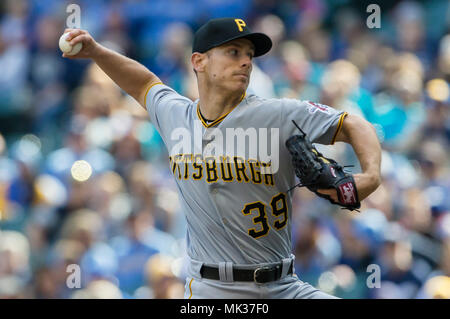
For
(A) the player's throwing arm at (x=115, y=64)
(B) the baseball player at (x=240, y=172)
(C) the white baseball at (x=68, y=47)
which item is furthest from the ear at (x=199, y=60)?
(C) the white baseball at (x=68, y=47)

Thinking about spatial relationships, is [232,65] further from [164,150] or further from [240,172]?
[164,150]

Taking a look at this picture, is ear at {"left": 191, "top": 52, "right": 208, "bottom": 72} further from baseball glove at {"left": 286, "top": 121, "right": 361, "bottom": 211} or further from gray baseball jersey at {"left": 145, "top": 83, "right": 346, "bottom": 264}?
baseball glove at {"left": 286, "top": 121, "right": 361, "bottom": 211}

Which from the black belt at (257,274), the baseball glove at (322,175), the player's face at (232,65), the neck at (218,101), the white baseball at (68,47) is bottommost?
the black belt at (257,274)

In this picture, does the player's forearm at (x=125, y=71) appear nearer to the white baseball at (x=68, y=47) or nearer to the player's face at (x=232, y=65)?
the white baseball at (x=68, y=47)

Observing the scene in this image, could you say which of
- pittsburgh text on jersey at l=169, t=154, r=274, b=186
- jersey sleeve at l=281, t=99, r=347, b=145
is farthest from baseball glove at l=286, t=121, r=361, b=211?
pittsburgh text on jersey at l=169, t=154, r=274, b=186
